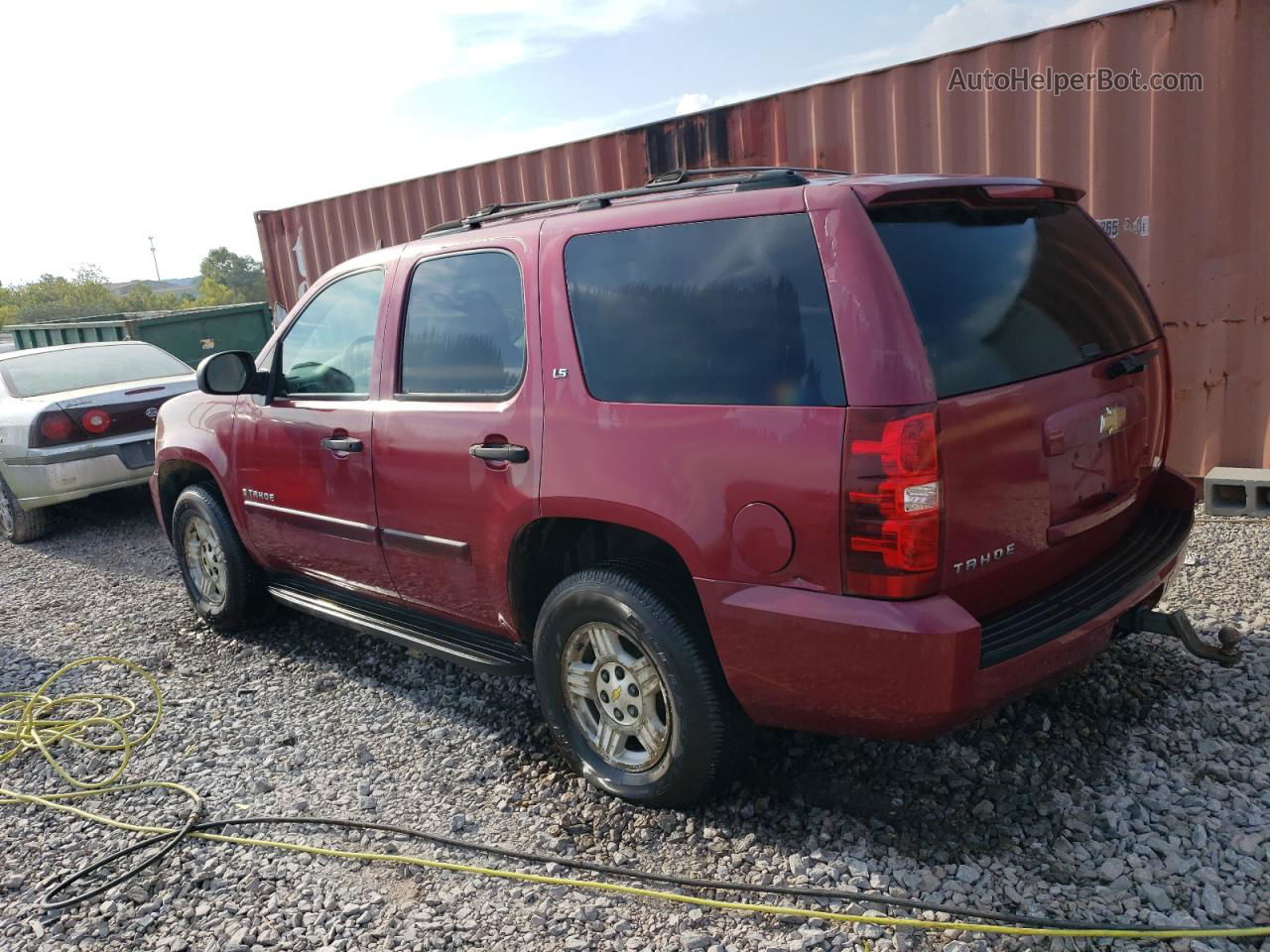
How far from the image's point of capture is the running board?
10.6 feet

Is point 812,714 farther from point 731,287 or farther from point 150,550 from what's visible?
point 150,550

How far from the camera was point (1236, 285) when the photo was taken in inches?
206

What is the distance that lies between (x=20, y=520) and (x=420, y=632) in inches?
219

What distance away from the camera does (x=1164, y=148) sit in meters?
5.27

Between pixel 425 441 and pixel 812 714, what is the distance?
164 cm

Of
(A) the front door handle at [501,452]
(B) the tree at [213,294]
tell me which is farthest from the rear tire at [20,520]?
(B) the tree at [213,294]

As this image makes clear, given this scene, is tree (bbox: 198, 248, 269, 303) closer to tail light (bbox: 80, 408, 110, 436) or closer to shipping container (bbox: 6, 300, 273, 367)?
shipping container (bbox: 6, 300, 273, 367)

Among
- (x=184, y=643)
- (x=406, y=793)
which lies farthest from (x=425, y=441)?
(x=184, y=643)

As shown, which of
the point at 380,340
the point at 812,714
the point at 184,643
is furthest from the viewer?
the point at 184,643

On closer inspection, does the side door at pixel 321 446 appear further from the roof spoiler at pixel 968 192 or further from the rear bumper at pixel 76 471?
the rear bumper at pixel 76 471

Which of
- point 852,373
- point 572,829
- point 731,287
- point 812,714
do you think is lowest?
point 572,829

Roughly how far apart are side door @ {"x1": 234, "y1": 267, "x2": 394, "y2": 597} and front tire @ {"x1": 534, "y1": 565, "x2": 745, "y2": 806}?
104 centimetres

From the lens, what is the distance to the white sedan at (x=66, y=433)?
690cm

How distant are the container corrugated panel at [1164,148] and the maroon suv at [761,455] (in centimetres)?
268
